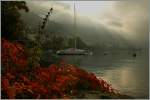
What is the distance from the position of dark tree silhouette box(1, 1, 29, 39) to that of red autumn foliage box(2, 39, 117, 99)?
2.4 inches

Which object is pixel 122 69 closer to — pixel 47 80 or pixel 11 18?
pixel 47 80

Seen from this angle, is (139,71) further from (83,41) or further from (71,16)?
(71,16)

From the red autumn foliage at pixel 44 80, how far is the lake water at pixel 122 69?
0.04 metres

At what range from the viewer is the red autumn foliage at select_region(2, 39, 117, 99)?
1963mm

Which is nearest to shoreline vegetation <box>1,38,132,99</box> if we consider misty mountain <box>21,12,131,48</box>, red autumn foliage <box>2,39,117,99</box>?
red autumn foliage <box>2,39,117,99</box>

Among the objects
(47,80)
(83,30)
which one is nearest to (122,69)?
(83,30)

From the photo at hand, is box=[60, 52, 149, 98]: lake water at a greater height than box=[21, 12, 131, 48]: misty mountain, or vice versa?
box=[21, 12, 131, 48]: misty mountain

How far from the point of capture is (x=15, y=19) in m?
2.00

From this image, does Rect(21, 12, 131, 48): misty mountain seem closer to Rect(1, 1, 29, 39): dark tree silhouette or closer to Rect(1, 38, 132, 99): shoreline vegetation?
Rect(1, 1, 29, 39): dark tree silhouette

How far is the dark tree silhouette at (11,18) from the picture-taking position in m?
1.99

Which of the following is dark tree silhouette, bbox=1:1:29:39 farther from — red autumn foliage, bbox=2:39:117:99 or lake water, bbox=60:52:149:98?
lake water, bbox=60:52:149:98

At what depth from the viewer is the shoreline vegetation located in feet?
6.46

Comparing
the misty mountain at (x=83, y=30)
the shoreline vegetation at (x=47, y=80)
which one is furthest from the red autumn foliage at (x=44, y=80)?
the misty mountain at (x=83, y=30)

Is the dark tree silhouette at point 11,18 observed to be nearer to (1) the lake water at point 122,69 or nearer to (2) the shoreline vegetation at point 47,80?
(2) the shoreline vegetation at point 47,80
